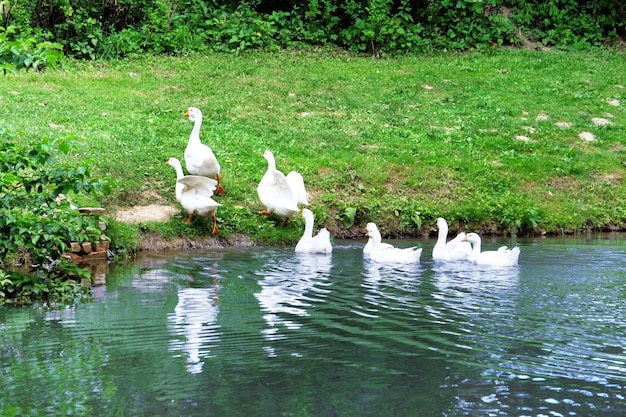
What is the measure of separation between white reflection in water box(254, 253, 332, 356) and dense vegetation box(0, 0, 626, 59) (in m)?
12.8

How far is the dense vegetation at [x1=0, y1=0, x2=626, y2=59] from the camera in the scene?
2400 centimetres

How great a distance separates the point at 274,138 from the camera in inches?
717

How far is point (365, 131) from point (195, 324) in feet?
35.7

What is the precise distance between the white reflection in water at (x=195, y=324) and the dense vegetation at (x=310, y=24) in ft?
46.6

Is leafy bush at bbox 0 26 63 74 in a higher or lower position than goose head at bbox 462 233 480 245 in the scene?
higher

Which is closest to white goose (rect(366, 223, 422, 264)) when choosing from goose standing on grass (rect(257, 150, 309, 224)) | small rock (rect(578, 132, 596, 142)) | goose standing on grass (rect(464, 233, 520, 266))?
goose standing on grass (rect(464, 233, 520, 266))

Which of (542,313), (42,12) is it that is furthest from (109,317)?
(42,12)

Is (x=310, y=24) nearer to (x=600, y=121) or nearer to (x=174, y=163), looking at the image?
(x=600, y=121)

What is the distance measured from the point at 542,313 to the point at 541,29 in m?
20.6

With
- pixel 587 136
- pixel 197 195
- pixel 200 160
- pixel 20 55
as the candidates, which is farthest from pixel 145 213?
pixel 587 136

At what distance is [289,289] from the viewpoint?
10375mm

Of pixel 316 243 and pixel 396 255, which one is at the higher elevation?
pixel 316 243

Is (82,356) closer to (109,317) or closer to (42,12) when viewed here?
(109,317)

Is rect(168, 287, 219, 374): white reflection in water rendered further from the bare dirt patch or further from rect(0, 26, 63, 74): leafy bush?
the bare dirt patch
